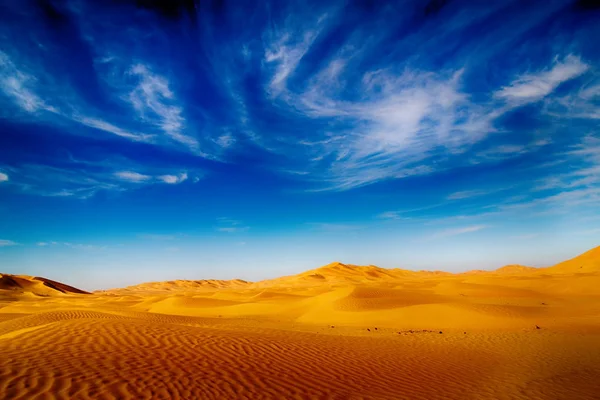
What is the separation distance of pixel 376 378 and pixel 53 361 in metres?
8.13

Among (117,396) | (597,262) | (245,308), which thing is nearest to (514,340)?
(117,396)

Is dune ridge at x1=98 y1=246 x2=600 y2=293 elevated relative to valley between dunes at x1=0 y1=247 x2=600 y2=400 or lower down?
elevated

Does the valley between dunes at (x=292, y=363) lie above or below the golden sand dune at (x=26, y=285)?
below

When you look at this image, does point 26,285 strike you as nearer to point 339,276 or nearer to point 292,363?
point 339,276

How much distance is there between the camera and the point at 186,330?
1226 centimetres

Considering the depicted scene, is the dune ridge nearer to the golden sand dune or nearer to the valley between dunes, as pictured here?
the golden sand dune

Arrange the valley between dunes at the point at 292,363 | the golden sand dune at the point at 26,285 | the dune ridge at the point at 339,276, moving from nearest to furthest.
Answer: the valley between dunes at the point at 292,363, the golden sand dune at the point at 26,285, the dune ridge at the point at 339,276

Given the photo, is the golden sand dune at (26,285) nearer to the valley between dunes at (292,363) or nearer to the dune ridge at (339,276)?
the dune ridge at (339,276)

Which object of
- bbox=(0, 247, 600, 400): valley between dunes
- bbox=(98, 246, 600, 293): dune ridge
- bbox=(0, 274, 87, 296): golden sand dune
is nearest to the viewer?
bbox=(0, 247, 600, 400): valley between dunes

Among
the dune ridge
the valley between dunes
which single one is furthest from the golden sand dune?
the valley between dunes

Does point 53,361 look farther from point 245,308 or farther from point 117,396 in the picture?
point 245,308

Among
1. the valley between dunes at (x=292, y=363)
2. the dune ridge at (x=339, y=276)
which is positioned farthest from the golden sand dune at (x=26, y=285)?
the valley between dunes at (x=292, y=363)

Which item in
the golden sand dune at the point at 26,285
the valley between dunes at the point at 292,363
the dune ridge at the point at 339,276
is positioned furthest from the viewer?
the dune ridge at the point at 339,276

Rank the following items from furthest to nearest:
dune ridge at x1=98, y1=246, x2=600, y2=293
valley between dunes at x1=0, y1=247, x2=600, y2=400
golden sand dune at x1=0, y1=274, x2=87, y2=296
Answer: dune ridge at x1=98, y1=246, x2=600, y2=293 < golden sand dune at x1=0, y1=274, x2=87, y2=296 < valley between dunes at x1=0, y1=247, x2=600, y2=400
